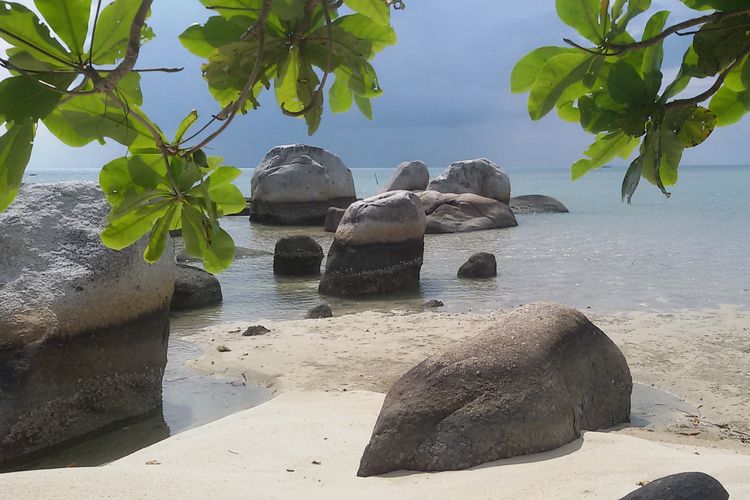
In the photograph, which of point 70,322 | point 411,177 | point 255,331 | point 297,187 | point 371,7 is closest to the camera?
point 371,7

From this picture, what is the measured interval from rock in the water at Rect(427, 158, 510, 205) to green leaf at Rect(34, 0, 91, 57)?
25631 mm

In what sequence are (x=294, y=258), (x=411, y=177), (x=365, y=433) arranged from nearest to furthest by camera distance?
(x=365, y=433)
(x=294, y=258)
(x=411, y=177)

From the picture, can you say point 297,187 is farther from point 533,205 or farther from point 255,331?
point 255,331

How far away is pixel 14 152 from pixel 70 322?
441cm

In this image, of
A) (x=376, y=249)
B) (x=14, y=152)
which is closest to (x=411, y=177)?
(x=376, y=249)

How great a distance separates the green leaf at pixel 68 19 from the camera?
3.92ft

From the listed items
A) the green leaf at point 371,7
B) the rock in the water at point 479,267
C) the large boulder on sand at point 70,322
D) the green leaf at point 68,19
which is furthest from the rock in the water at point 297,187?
the green leaf at point 68,19

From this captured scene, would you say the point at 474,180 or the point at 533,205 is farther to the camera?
the point at 533,205

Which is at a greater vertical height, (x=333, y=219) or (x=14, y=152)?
(x=14, y=152)

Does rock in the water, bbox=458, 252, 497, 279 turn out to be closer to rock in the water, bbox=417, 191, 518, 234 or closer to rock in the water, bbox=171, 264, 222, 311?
rock in the water, bbox=171, 264, 222, 311

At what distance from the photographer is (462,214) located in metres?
22.9

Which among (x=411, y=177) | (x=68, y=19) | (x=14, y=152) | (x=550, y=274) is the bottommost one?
(x=550, y=274)

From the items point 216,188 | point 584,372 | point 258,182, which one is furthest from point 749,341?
point 258,182

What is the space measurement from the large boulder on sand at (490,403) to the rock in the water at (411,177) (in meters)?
24.1
